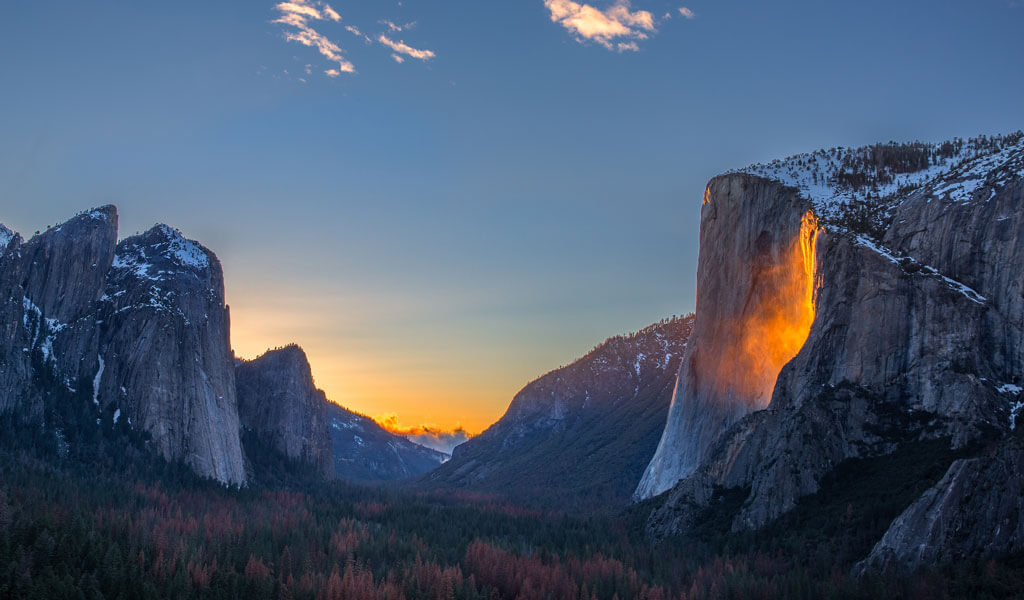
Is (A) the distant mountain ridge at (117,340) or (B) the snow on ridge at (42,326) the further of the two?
(B) the snow on ridge at (42,326)

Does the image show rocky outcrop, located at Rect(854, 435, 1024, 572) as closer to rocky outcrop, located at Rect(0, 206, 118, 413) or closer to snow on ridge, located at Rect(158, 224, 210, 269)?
rocky outcrop, located at Rect(0, 206, 118, 413)

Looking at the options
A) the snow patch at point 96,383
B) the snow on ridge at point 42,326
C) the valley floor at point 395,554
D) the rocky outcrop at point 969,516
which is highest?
the snow on ridge at point 42,326

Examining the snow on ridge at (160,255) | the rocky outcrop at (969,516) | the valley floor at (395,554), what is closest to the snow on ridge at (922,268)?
the valley floor at (395,554)

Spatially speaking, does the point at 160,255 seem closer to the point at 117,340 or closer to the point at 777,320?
the point at 117,340

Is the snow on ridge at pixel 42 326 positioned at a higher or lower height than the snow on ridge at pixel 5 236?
lower

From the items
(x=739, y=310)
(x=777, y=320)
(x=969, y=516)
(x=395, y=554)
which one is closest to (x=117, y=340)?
(x=395, y=554)

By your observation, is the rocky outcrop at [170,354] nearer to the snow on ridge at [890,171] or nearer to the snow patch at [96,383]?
the snow patch at [96,383]

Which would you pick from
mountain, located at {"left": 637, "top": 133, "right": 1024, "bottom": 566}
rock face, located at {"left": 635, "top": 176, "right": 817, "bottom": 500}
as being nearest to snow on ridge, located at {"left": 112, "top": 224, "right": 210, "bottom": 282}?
rock face, located at {"left": 635, "top": 176, "right": 817, "bottom": 500}
